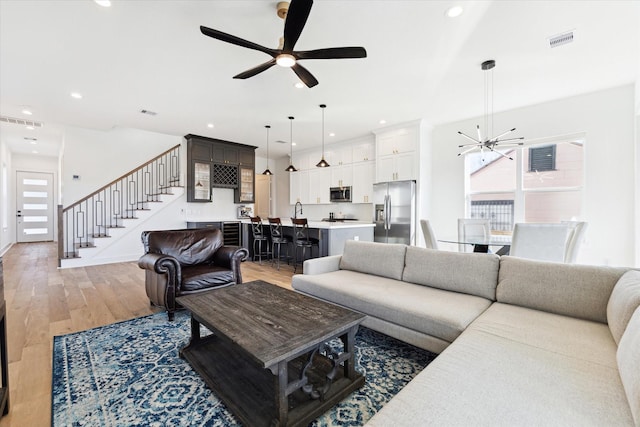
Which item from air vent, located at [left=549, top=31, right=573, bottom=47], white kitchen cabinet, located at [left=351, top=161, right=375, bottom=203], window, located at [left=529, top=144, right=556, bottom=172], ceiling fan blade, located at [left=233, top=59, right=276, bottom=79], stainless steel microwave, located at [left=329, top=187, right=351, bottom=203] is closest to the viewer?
ceiling fan blade, located at [left=233, top=59, right=276, bottom=79]

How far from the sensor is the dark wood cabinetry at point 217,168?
712 centimetres

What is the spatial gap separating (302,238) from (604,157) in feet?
16.2

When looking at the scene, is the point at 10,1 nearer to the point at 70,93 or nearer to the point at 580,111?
the point at 70,93

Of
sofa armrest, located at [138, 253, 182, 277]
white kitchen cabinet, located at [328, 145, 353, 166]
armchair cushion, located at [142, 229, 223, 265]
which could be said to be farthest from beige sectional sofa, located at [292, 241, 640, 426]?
white kitchen cabinet, located at [328, 145, 353, 166]

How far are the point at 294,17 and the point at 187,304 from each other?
221 centimetres

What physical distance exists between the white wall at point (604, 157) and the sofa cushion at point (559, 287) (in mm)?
3275

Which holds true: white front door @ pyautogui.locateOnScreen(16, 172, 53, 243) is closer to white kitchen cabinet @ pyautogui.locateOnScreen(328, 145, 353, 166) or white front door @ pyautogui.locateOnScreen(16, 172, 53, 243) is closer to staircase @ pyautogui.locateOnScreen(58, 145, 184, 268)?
staircase @ pyautogui.locateOnScreen(58, 145, 184, 268)

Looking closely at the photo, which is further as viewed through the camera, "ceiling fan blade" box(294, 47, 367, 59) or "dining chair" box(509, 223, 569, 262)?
"dining chair" box(509, 223, 569, 262)

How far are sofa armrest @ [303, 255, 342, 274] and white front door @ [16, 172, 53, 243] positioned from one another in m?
11.2

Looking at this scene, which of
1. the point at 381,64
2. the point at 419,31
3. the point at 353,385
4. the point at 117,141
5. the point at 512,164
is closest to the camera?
the point at 353,385

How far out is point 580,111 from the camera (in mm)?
4562

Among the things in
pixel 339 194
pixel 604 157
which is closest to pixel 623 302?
pixel 604 157

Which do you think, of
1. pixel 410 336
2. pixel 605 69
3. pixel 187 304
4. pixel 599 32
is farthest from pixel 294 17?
pixel 605 69

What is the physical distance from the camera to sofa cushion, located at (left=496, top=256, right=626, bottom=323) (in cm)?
184
